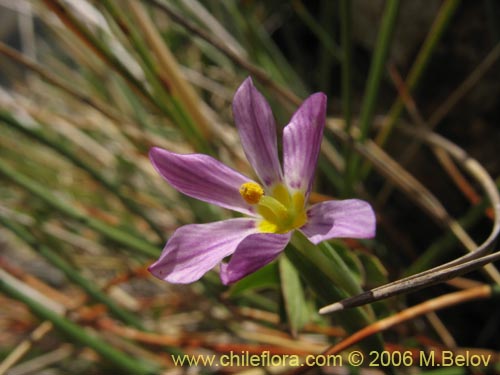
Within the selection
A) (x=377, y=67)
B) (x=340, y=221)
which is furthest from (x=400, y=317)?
(x=377, y=67)

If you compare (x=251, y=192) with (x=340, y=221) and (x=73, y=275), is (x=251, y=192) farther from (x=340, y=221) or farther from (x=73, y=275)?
(x=73, y=275)

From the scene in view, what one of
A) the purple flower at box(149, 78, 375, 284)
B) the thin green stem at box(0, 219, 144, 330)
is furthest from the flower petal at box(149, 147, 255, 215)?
the thin green stem at box(0, 219, 144, 330)

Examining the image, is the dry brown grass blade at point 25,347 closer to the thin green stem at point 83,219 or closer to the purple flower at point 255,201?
the thin green stem at point 83,219

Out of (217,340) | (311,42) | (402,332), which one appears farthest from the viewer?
(311,42)

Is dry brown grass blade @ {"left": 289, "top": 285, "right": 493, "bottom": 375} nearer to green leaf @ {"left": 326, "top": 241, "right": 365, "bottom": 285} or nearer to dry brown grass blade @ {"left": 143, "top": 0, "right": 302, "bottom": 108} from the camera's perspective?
green leaf @ {"left": 326, "top": 241, "right": 365, "bottom": 285}

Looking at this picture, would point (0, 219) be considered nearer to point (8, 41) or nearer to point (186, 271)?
point (186, 271)

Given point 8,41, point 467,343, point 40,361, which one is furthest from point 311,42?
point 8,41

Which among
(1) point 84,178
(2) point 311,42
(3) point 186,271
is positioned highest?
(2) point 311,42

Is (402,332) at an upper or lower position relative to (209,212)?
lower
